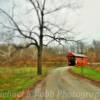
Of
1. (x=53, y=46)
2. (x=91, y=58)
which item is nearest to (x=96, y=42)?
(x=91, y=58)

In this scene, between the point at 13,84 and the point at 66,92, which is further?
the point at 13,84

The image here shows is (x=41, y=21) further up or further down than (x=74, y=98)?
further up

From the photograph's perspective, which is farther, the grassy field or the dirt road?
the grassy field

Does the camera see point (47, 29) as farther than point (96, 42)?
No

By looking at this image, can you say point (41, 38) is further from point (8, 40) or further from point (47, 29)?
point (8, 40)

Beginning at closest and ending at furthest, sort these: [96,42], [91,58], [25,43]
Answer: [25,43] → [91,58] → [96,42]

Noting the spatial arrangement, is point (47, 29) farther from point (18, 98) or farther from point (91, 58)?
point (91, 58)

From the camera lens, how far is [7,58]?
2869 centimetres

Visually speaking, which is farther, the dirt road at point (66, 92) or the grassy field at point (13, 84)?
the grassy field at point (13, 84)

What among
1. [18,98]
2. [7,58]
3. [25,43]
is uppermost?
[25,43]

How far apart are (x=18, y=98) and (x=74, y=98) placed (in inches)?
116

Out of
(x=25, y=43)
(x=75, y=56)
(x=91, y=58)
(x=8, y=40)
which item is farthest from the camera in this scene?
(x=91, y=58)

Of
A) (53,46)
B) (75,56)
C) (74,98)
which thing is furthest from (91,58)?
(74,98)

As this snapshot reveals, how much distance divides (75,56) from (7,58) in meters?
36.9
